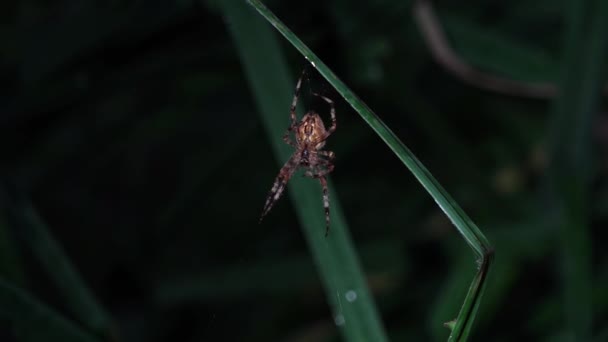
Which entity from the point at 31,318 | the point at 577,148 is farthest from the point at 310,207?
the point at 577,148

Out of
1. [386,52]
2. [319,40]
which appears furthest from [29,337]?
[386,52]

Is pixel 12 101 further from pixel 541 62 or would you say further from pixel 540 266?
pixel 540 266

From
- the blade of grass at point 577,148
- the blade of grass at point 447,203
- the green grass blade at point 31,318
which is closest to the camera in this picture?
the blade of grass at point 447,203

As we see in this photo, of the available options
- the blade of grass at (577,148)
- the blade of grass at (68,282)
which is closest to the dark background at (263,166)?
the blade of grass at (577,148)

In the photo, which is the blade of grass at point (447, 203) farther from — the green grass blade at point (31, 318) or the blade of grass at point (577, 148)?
the blade of grass at point (577, 148)

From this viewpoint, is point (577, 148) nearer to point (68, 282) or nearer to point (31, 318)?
point (68, 282)

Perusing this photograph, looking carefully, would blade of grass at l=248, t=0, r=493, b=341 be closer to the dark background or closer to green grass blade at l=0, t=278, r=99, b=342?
green grass blade at l=0, t=278, r=99, b=342

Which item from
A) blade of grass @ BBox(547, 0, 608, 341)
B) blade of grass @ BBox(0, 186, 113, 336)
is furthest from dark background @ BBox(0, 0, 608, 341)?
blade of grass @ BBox(0, 186, 113, 336)
